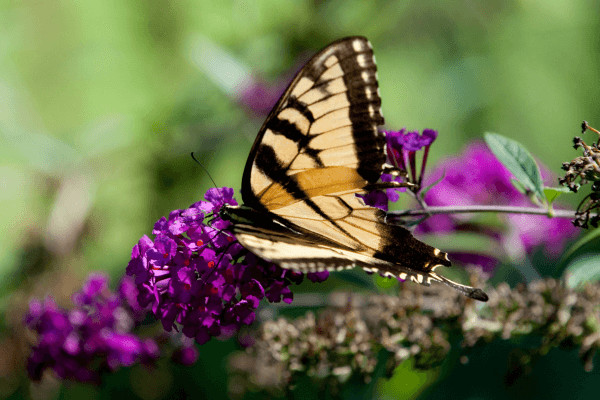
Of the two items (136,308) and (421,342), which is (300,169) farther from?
(136,308)

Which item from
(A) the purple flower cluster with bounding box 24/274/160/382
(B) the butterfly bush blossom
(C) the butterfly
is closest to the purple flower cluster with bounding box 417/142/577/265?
(B) the butterfly bush blossom

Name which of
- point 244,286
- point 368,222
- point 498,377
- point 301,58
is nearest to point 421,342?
point 368,222

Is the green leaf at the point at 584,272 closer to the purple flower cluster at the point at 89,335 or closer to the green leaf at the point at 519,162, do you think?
the green leaf at the point at 519,162

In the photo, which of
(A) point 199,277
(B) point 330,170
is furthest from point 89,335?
(B) point 330,170

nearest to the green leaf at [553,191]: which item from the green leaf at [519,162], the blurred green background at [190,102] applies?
the green leaf at [519,162]

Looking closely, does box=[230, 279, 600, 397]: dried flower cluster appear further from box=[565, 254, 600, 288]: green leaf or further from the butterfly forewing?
the butterfly forewing
